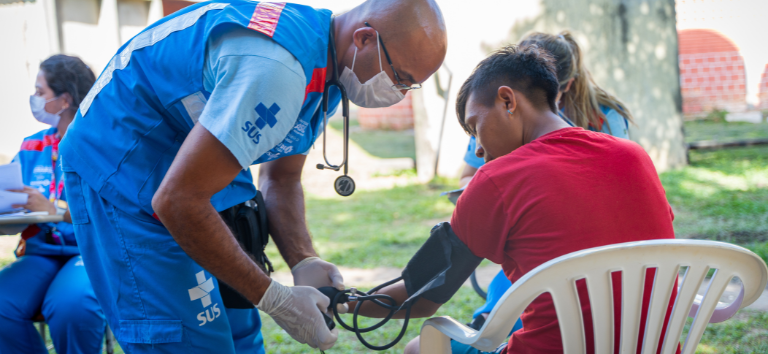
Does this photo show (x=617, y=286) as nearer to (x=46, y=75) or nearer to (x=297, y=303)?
(x=297, y=303)

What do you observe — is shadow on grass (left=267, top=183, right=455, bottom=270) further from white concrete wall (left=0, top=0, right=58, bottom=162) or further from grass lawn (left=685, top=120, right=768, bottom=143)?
grass lawn (left=685, top=120, right=768, bottom=143)

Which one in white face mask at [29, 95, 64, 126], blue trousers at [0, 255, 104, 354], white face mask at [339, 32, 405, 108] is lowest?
blue trousers at [0, 255, 104, 354]

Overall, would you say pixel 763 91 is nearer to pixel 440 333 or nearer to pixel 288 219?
pixel 288 219

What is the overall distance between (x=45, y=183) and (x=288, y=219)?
153cm

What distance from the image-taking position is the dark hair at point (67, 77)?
9.25 ft

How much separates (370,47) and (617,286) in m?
0.95

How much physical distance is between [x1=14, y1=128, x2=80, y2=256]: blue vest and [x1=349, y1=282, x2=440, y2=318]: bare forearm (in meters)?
1.68

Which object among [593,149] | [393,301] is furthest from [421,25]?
[393,301]

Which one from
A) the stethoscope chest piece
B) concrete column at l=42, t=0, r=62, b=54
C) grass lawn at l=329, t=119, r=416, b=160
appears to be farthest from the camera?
grass lawn at l=329, t=119, r=416, b=160

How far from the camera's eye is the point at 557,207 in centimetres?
132

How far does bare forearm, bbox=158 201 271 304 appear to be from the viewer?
4.17 ft

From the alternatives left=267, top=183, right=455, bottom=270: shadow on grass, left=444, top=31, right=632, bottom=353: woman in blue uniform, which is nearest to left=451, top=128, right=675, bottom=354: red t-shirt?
left=444, top=31, right=632, bottom=353: woman in blue uniform

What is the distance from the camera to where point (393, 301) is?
170 centimetres

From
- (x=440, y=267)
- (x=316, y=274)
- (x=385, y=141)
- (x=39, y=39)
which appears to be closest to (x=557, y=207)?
(x=440, y=267)
